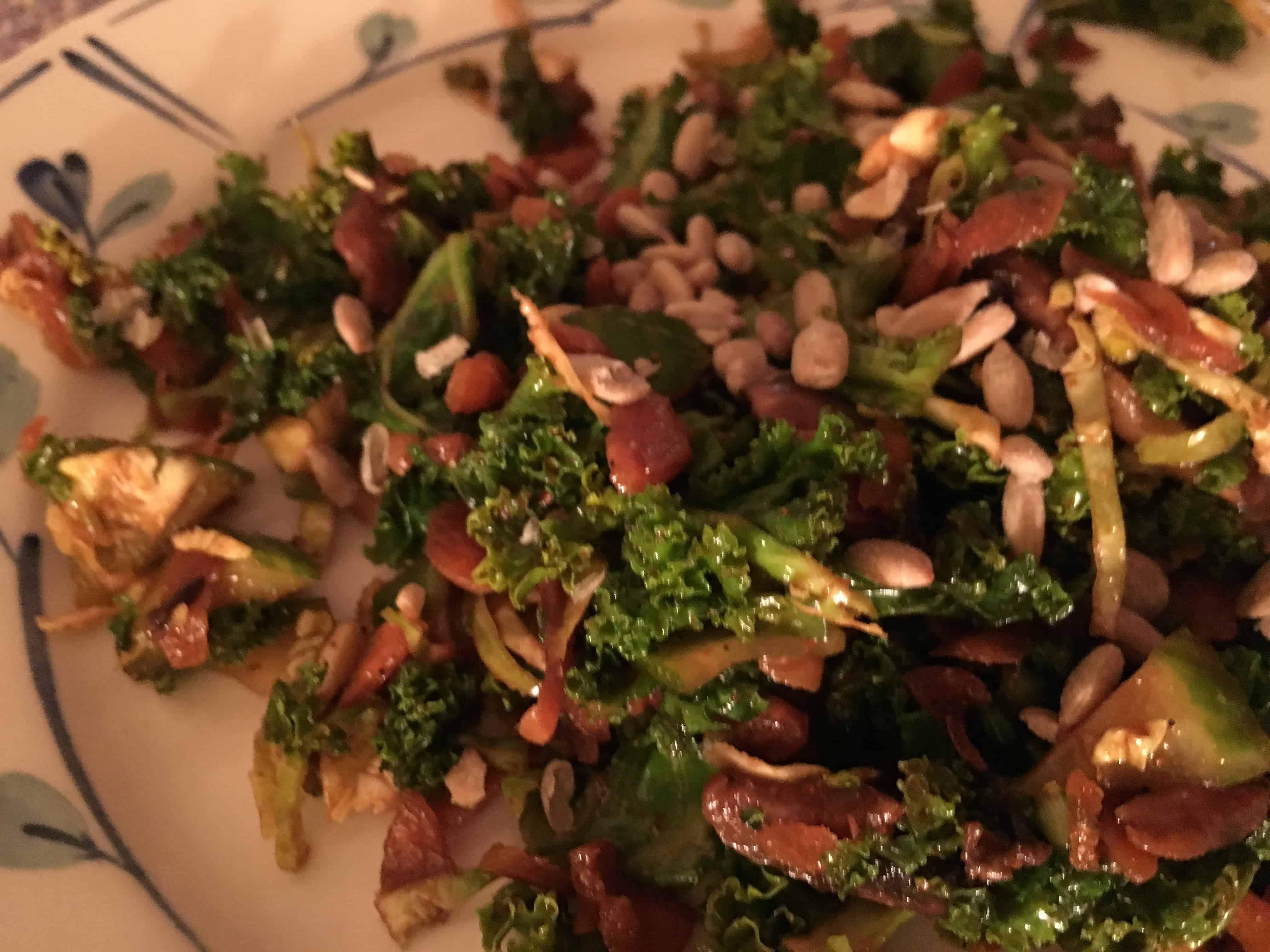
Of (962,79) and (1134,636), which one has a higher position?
(962,79)

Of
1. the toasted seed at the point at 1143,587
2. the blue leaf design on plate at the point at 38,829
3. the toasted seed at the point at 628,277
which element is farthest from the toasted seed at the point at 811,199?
the blue leaf design on plate at the point at 38,829

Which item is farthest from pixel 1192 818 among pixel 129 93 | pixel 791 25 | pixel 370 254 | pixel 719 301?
pixel 129 93

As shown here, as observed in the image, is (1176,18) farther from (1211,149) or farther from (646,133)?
(646,133)

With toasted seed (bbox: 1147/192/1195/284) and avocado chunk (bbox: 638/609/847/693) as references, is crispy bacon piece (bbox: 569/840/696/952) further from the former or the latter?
toasted seed (bbox: 1147/192/1195/284)

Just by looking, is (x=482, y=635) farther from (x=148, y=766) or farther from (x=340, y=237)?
(x=340, y=237)

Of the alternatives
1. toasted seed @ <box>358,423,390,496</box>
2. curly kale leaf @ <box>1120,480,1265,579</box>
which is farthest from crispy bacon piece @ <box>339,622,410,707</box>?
curly kale leaf @ <box>1120,480,1265,579</box>

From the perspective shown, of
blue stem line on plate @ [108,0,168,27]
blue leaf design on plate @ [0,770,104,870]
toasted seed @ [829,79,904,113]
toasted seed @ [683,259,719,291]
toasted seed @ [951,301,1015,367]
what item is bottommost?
blue leaf design on plate @ [0,770,104,870]
